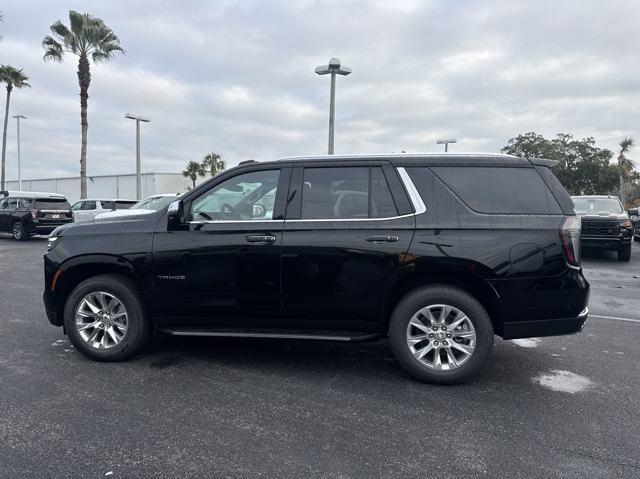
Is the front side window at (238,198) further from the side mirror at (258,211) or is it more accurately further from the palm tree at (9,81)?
the palm tree at (9,81)

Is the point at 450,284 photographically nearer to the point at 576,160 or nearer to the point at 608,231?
the point at 608,231

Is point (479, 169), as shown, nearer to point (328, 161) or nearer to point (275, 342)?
point (328, 161)

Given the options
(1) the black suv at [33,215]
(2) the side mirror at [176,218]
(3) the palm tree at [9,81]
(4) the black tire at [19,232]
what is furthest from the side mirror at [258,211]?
(3) the palm tree at [9,81]

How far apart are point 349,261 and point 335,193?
2.02ft

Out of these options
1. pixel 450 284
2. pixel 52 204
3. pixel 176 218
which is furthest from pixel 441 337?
pixel 52 204

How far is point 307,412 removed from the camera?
352cm

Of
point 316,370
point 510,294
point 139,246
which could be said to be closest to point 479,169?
point 510,294

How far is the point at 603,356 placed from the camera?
4887 mm

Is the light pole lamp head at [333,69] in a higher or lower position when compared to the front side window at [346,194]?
higher

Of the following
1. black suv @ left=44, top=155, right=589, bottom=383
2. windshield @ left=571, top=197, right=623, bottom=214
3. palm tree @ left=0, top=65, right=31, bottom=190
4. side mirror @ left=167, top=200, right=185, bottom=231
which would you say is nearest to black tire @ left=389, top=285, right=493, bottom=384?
black suv @ left=44, top=155, right=589, bottom=383

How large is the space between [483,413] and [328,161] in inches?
93.3

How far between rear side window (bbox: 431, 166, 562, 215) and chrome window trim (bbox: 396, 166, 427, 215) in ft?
0.76

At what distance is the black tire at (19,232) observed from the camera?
56.9 ft

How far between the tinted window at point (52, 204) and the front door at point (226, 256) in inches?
604
